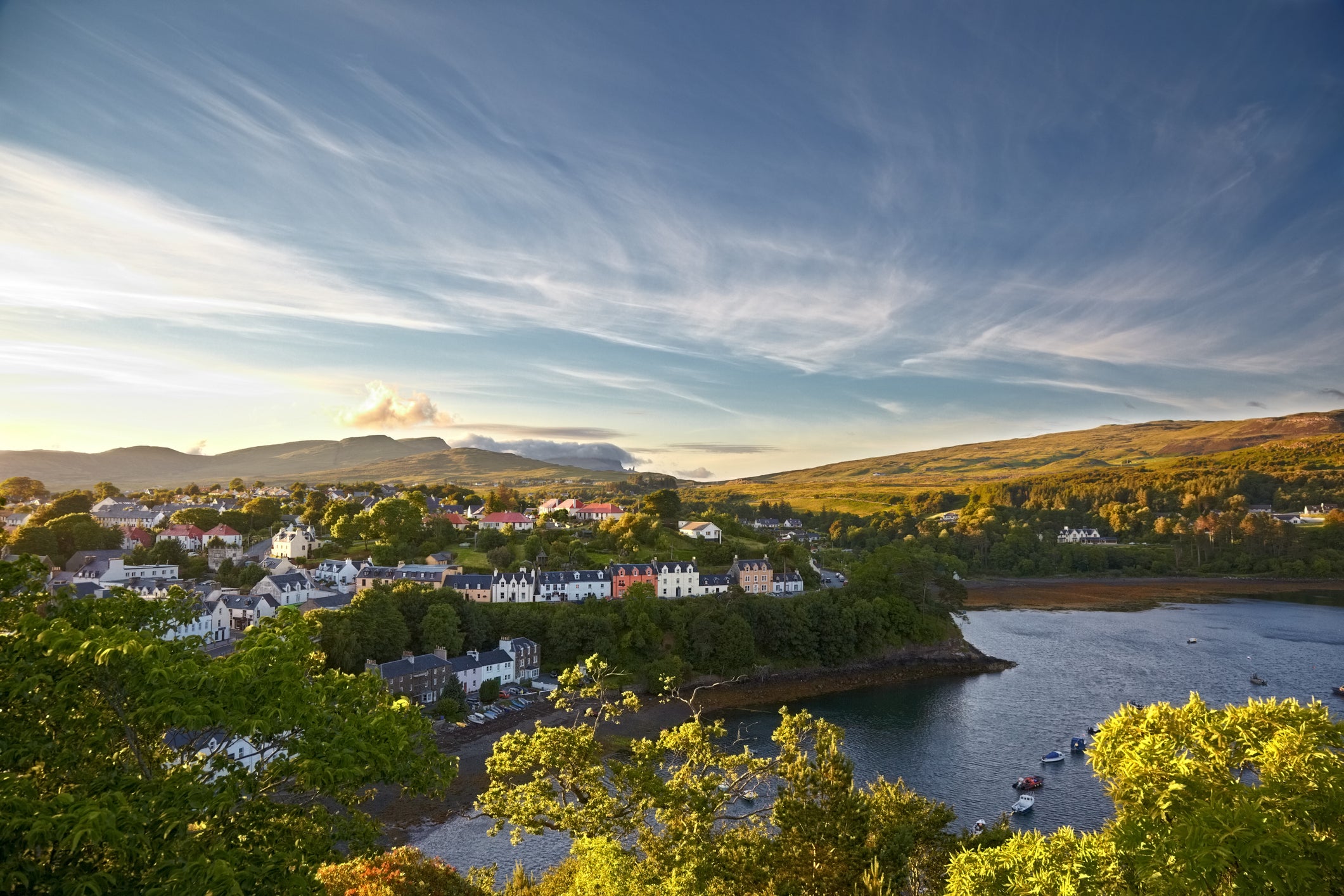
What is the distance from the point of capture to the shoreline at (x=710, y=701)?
2717 cm

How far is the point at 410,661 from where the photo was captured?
35562mm

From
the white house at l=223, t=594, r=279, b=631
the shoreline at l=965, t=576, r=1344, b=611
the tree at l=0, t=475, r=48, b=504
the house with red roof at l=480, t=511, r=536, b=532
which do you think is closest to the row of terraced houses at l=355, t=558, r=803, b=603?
the white house at l=223, t=594, r=279, b=631

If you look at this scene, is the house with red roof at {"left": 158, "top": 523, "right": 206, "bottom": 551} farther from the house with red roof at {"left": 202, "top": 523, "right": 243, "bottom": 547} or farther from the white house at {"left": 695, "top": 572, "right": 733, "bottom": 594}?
the white house at {"left": 695, "top": 572, "right": 733, "bottom": 594}

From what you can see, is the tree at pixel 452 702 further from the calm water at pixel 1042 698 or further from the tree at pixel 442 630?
the calm water at pixel 1042 698

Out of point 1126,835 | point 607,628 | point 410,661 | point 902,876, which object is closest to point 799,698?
point 607,628

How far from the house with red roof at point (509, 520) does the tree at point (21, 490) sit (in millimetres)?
57414

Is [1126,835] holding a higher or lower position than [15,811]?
lower

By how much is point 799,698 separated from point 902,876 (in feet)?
98.6

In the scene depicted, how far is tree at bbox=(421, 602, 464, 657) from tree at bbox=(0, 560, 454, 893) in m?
34.0

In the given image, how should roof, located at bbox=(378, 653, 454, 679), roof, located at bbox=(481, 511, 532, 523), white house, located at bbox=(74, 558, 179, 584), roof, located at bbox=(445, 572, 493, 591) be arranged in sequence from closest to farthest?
1. roof, located at bbox=(378, 653, 454, 679)
2. roof, located at bbox=(445, 572, 493, 591)
3. white house, located at bbox=(74, 558, 179, 584)
4. roof, located at bbox=(481, 511, 532, 523)

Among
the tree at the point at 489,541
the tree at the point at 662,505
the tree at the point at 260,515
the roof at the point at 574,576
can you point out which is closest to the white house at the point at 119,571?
the tree at the point at 260,515

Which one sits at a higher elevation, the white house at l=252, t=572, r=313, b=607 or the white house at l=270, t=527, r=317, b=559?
the white house at l=270, t=527, r=317, b=559

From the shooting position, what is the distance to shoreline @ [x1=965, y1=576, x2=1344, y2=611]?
72.7 metres

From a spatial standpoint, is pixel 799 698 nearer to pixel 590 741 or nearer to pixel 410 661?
pixel 410 661
